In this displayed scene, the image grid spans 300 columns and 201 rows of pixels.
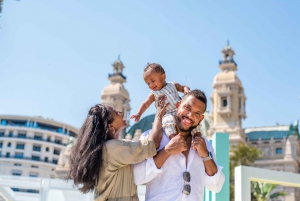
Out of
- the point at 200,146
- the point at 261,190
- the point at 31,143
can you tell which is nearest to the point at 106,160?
the point at 200,146

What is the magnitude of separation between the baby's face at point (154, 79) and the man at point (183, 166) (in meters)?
0.53

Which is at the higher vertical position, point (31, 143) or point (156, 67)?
point (31, 143)

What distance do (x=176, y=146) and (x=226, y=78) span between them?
1880 inches

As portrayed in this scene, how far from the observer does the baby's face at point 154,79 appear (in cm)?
347

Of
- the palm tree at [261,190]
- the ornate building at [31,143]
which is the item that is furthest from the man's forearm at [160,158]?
the ornate building at [31,143]

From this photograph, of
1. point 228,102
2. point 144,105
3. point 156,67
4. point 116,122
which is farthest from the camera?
point 228,102

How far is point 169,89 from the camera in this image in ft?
11.5

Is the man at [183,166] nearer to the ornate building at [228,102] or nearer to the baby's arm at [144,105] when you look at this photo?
the baby's arm at [144,105]

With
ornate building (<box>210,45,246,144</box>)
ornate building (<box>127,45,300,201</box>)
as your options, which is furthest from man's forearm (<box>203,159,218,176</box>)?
ornate building (<box>210,45,246,144</box>)

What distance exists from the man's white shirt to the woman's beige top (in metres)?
0.06

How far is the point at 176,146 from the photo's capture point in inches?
110

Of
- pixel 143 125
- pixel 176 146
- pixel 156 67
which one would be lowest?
pixel 176 146

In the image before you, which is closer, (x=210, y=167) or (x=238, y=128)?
(x=210, y=167)

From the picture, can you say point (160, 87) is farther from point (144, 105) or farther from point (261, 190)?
point (261, 190)
